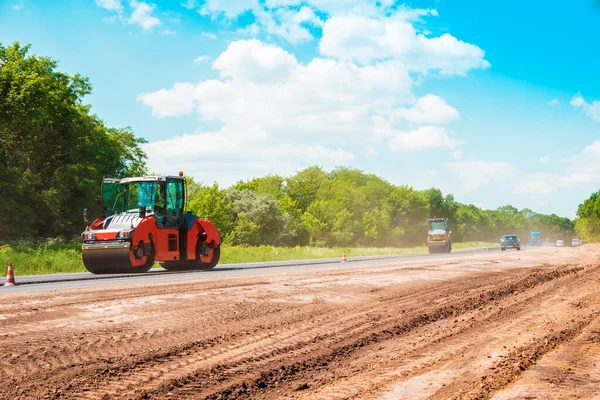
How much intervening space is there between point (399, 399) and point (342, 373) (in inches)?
38.8

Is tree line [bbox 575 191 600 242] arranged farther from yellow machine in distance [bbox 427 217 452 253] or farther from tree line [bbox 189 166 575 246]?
yellow machine in distance [bbox 427 217 452 253]

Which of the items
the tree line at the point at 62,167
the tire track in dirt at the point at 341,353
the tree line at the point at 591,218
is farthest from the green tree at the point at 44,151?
the tree line at the point at 591,218

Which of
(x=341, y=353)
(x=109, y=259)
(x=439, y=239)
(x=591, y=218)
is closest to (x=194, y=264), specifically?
(x=109, y=259)

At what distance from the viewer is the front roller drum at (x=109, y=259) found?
59.1 ft

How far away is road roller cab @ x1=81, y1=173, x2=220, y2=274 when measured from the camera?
18172mm

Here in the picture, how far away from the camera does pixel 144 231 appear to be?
18578mm

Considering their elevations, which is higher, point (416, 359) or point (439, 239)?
point (439, 239)

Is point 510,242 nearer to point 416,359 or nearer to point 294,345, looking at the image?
point 294,345

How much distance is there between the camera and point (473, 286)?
47.6 ft

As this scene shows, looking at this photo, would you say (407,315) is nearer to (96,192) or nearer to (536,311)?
(536,311)

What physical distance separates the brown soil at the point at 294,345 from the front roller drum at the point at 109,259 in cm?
589

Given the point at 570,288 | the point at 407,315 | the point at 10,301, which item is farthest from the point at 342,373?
the point at 570,288

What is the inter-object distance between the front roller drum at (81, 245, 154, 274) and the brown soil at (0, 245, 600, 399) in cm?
589

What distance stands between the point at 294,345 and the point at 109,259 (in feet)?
42.5
